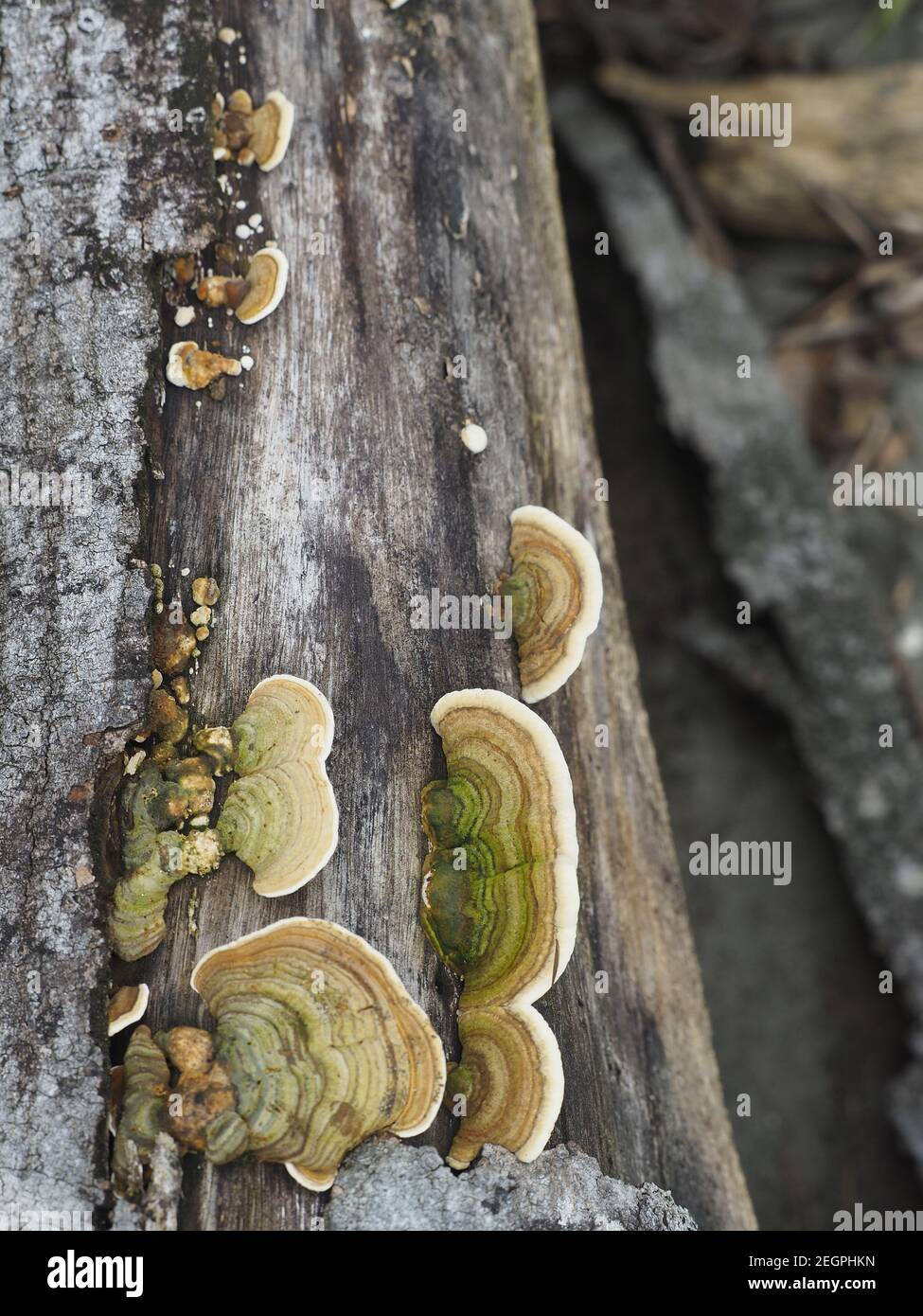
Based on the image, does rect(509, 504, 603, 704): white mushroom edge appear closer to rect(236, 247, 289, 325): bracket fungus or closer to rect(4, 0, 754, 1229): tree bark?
rect(4, 0, 754, 1229): tree bark

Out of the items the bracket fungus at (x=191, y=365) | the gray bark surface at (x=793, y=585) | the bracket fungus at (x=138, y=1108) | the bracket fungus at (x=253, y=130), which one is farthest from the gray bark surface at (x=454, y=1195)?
the gray bark surface at (x=793, y=585)

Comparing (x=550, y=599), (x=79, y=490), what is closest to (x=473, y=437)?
(x=550, y=599)

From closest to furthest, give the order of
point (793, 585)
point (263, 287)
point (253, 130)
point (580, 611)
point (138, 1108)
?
point (138, 1108)
point (580, 611)
point (263, 287)
point (253, 130)
point (793, 585)

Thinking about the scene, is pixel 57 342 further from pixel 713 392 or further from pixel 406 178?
pixel 713 392

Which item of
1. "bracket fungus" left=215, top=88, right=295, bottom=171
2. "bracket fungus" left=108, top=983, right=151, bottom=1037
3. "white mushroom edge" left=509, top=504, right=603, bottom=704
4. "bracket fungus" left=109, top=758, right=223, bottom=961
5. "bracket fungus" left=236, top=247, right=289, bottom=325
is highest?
"bracket fungus" left=215, top=88, right=295, bottom=171

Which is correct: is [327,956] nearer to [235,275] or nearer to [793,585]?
[235,275]

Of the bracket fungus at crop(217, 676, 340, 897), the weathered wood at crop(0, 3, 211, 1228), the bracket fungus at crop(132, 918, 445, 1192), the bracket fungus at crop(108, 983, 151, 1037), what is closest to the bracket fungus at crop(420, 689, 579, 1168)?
the bracket fungus at crop(132, 918, 445, 1192)
